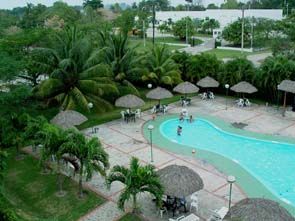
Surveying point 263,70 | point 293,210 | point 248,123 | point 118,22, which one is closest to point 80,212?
point 293,210

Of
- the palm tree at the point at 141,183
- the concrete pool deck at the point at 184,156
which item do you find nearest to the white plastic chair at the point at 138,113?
the concrete pool deck at the point at 184,156

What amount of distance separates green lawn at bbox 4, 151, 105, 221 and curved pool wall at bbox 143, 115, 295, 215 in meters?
5.96

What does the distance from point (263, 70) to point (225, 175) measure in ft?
37.9

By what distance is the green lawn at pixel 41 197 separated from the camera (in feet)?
43.3

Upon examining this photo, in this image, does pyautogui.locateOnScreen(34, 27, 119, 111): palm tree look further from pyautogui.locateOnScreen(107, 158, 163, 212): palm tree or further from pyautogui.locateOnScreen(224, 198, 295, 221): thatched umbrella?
pyautogui.locateOnScreen(224, 198, 295, 221): thatched umbrella

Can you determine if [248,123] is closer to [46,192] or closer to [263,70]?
[263,70]

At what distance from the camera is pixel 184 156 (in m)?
18.2

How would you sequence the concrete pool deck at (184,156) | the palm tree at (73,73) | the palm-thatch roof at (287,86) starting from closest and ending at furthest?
the concrete pool deck at (184,156), the palm tree at (73,73), the palm-thatch roof at (287,86)

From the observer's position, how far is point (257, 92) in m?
27.0

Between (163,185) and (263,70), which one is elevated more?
(263,70)

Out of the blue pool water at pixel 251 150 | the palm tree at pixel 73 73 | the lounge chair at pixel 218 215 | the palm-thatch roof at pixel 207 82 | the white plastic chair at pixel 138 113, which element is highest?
the palm tree at pixel 73 73

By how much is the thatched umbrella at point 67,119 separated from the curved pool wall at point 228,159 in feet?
13.2

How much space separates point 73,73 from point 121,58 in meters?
4.99

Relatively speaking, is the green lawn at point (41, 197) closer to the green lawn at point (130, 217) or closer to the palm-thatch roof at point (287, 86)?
the green lawn at point (130, 217)
